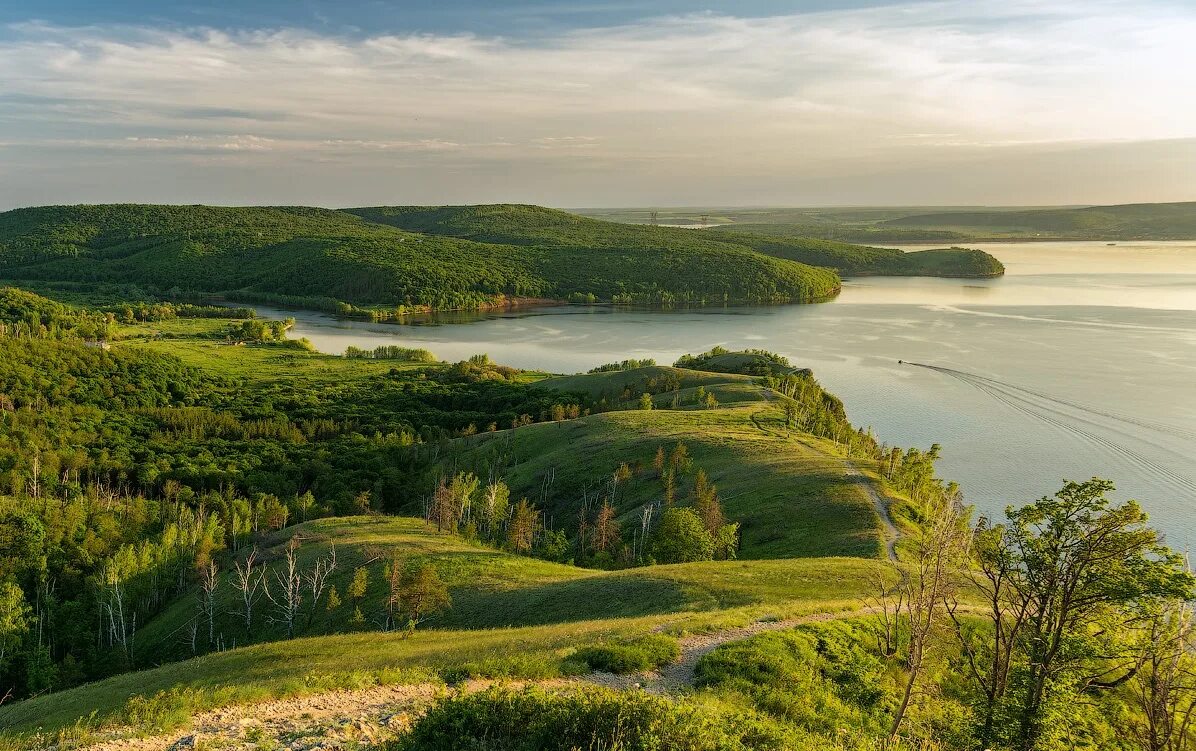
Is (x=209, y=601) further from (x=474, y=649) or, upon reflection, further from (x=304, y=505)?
(x=474, y=649)

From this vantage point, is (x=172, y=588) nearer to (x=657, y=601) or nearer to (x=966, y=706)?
(x=657, y=601)

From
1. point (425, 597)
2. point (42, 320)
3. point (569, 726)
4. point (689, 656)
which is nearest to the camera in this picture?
point (569, 726)

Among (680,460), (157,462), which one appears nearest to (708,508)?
(680,460)

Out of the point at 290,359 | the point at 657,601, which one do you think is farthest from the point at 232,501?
the point at 290,359

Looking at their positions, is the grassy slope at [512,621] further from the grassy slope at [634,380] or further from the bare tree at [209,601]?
the grassy slope at [634,380]

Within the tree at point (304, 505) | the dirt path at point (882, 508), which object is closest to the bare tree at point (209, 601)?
the tree at point (304, 505)

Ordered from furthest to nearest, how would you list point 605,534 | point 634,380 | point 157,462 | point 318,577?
point 634,380 < point 157,462 < point 605,534 < point 318,577

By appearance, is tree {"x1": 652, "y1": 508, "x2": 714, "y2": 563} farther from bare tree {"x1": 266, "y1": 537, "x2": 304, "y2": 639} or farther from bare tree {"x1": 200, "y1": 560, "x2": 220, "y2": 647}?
bare tree {"x1": 200, "y1": 560, "x2": 220, "y2": 647}
